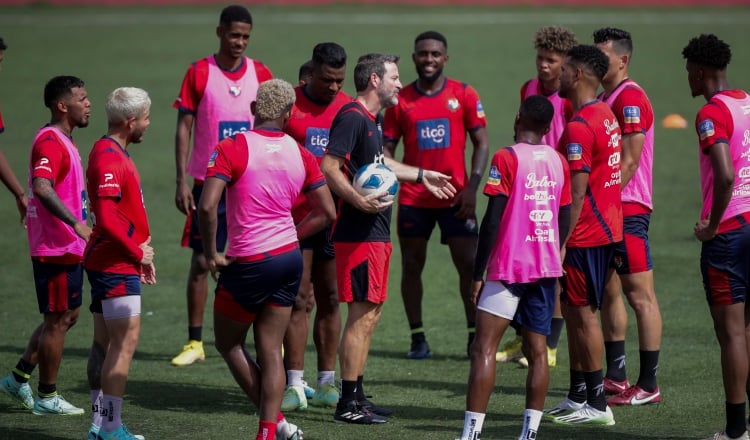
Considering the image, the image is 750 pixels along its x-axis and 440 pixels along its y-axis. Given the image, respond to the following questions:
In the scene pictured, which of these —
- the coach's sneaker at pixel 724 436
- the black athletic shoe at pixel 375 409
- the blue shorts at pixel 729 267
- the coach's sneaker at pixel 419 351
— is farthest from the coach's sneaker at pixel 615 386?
the coach's sneaker at pixel 419 351

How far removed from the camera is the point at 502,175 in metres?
7.03

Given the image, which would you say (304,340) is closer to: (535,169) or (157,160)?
(535,169)

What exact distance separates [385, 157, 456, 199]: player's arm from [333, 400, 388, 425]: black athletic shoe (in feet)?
5.50

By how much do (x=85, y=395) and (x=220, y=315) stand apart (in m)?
2.37

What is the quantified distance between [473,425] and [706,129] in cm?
247

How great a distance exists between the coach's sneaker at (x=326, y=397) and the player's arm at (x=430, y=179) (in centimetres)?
174

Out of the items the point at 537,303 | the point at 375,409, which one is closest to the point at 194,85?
the point at 375,409

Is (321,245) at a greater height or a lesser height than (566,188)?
lesser

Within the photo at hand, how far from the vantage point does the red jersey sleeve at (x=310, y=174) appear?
7.12 m

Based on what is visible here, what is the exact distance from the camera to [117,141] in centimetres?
728

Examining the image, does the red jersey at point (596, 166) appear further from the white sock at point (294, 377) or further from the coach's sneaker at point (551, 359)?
the white sock at point (294, 377)

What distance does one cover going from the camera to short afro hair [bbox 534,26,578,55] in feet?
31.2

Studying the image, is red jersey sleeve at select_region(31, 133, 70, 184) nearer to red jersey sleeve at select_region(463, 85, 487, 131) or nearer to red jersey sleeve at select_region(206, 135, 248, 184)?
red jersey sleeve at select_region(206, 135, 248, 184)

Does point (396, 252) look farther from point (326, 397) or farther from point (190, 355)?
point (326, 397)
